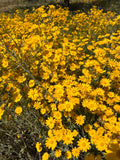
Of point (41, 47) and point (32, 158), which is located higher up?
point (41, 47)

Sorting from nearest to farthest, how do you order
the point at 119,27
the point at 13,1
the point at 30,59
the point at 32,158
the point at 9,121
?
the point at 32,158 < the point at 9,121 < the point at 30,59 < the point at 119,27 < the point at 13,1

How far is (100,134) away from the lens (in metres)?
1.83

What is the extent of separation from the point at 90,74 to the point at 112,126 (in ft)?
3.24

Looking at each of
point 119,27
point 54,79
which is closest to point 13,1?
point 119,27

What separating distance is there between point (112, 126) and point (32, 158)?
1.38 metres

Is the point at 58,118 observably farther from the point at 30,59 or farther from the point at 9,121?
the point at 30,59

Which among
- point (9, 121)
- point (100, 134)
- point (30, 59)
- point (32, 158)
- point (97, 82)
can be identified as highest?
point (30, 59)

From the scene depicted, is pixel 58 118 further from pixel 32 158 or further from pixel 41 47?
pixel 41 47

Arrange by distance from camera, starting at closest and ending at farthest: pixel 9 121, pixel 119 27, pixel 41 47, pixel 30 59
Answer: pixel 9 121 < pixel 30 59 < pixel 41 47 < pixel 119 27

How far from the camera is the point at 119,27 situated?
465 centimetres

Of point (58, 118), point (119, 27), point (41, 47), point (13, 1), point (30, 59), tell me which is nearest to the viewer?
point (58, 118)

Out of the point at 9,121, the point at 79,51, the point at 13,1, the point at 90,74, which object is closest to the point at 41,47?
the point at 79,51

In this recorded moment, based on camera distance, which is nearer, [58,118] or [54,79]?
[58,118]

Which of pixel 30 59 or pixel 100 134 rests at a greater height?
pixel 30 59
